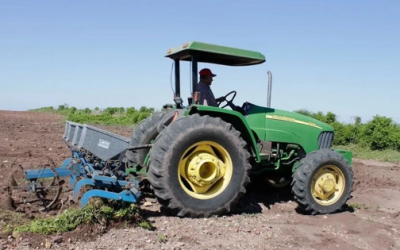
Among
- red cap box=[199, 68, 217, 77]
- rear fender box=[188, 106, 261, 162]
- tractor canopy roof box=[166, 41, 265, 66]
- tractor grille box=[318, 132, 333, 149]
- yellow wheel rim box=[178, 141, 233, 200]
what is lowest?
yellow wheel rim box=[178, 141, 233, 200]

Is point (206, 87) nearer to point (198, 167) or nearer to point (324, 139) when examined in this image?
point (198, 167)

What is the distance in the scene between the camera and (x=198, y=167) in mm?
5164

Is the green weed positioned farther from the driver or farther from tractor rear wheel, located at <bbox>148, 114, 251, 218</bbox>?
the driver

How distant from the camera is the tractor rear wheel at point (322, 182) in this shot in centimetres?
578

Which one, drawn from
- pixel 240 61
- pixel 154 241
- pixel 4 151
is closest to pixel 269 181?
pixel 240 61

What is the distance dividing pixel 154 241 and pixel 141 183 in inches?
59.2

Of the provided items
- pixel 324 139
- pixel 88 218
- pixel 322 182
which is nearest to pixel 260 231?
pixel 322 182

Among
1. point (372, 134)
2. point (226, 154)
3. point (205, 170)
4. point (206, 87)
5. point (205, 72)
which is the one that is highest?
point (205, 72)

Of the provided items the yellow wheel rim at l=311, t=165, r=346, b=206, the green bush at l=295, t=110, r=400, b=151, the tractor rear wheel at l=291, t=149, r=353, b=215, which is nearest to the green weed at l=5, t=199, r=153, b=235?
the tractor rear wheel at l=291, t=149, r=353, b=215

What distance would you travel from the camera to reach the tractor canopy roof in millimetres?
5416

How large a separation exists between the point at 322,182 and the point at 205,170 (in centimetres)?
Result: 181

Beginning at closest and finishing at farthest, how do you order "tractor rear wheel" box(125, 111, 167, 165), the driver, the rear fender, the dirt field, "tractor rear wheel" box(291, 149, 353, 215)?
the dirt field < the rear fender < "tractor rear wheel" box(291, 149, 353, 215) < the driver < "tractor rear wheel" box(125, 111, 167, 165)

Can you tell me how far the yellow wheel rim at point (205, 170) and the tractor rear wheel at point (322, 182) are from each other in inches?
45.5

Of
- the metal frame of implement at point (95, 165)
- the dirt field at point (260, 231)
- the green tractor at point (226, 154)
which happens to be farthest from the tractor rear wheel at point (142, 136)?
the dirt field at point (260, 231)
